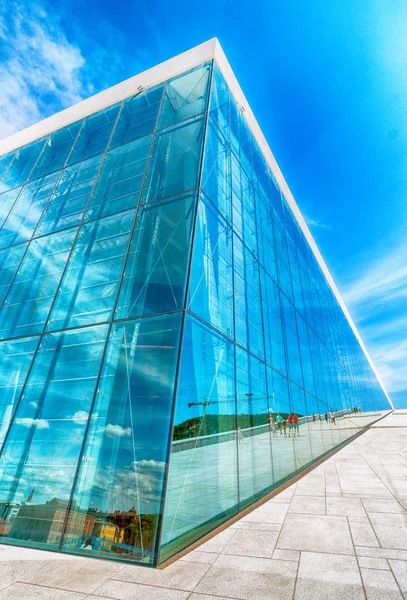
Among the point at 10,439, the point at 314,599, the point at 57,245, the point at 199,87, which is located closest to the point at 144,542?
the point at 314,599

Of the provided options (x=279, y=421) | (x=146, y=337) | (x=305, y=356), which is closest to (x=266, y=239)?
(x=305, y=356)

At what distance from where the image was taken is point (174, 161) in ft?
27.3

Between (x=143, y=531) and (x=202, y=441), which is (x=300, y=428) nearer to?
(x=202, y=441)

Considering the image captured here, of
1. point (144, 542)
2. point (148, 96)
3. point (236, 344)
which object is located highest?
point (148, 96)

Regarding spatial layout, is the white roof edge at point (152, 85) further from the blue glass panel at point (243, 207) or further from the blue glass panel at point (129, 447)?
the blue glass panel at point (129, 447)

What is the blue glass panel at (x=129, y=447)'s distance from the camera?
4.67 metres

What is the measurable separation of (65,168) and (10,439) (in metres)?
9.44

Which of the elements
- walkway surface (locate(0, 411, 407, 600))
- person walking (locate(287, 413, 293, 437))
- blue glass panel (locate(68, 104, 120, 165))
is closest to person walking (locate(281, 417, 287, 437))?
person walking (locate(287, 413, 293, 437))

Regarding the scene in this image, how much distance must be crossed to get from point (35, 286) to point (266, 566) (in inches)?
331

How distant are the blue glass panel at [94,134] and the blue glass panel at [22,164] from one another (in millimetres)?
2731

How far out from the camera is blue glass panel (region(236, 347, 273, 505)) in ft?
22.7

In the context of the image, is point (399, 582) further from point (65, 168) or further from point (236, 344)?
point (65, 168)

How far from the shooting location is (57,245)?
9.41 metres

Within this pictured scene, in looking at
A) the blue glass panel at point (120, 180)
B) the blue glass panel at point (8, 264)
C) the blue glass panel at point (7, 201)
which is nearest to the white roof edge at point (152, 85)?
the blue glass panel at point (7, 201)
